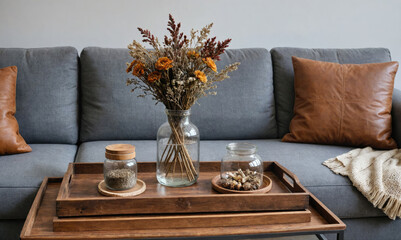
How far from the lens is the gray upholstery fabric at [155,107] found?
2135 mm

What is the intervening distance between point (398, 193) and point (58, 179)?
1373 millimetres

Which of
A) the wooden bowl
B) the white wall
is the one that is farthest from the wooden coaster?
the white wall

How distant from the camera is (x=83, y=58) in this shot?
7.22ft

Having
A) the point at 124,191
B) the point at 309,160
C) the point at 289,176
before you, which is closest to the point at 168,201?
the point at 124,191

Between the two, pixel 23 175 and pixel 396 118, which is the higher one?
pixel 396 118

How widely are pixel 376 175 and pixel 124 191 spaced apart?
1.09m

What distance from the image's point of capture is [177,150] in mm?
1312

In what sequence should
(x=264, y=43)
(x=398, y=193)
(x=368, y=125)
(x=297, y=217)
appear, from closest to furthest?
(x=297, y=217)
(x=398, y=193)
(x=368, y=125)
(x=264, y=43)

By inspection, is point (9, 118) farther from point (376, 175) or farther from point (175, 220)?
point (376, 175)

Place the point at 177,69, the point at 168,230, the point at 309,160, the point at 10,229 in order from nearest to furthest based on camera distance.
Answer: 1. the point at 168,230
2. the point at 177,69
3. the point at 10,229
4. the point at 309,160

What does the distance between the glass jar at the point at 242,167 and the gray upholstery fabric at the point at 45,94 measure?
3.77 ft

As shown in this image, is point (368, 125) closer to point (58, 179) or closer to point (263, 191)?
point (263, 191)

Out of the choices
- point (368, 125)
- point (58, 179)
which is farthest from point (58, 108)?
point (368, 125)

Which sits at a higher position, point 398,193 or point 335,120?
point 335,120
